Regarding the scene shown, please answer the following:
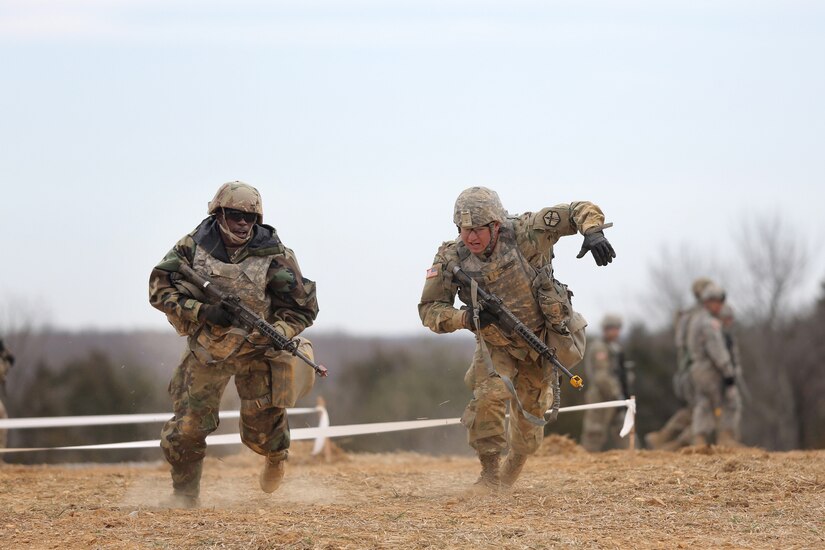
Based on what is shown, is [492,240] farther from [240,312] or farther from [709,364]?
[709,364]

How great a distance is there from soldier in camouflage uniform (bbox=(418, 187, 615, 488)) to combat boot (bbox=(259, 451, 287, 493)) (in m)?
1.35

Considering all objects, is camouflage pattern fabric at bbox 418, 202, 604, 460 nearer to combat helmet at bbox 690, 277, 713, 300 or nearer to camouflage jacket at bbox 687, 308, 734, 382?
camouflage jacket at bbox 687, 308, 734, 382

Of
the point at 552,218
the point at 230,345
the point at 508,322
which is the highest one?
the point at 552,218

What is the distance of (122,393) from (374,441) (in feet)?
44.5

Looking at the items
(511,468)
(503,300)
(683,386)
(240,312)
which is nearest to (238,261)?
(240,312)

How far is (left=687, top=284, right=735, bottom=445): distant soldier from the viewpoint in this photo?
56.3 feet

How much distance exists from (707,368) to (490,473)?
8380 millimetres

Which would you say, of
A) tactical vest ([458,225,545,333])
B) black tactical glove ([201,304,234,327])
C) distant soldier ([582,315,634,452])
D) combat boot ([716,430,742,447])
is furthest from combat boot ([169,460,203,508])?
combat boot ([716,430,742,447])

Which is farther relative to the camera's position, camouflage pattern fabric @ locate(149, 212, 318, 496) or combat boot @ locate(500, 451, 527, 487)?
combat boot @ locate(500, 451, 527, 487)

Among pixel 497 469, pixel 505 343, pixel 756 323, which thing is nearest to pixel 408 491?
pixel 497 469

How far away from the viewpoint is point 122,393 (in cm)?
3625

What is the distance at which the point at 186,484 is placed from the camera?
9359 millimetres

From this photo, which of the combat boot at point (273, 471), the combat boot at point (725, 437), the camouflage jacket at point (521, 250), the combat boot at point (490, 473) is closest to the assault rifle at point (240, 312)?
the combat boot at point (273, 471)

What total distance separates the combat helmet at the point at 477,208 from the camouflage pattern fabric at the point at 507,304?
0.21 m
